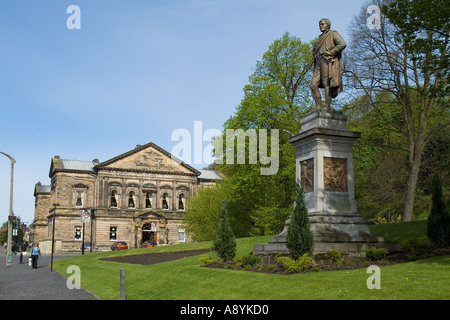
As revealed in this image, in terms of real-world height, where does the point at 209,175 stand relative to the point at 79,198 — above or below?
above

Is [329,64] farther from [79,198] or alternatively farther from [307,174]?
[79,198]

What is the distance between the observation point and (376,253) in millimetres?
14156

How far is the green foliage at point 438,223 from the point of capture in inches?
633

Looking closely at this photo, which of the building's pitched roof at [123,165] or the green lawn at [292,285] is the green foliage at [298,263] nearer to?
the green lawn at [292,285]

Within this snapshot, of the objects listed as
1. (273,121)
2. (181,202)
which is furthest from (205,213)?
(181,202)

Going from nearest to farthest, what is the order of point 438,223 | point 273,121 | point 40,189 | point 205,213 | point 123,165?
point 438,223, point 273,121, point 205,213, point 123,165, point 40,189

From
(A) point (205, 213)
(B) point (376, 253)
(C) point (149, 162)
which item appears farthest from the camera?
(C) point (149, 162)

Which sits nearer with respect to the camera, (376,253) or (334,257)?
(334,257)

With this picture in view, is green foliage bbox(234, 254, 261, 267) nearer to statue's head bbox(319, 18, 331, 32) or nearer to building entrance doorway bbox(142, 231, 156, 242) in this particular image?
statue's head bbox(319, 18, 331, 32)

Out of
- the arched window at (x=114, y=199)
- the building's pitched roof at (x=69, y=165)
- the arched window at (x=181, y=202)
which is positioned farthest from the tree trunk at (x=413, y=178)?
the building's pitched roof at (x=69, y=165)

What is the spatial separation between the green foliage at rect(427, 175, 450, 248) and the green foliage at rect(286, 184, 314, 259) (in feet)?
16.7

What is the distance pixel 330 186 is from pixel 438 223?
159 inches

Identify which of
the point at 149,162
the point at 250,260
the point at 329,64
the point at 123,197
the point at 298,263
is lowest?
the point at 250,260
